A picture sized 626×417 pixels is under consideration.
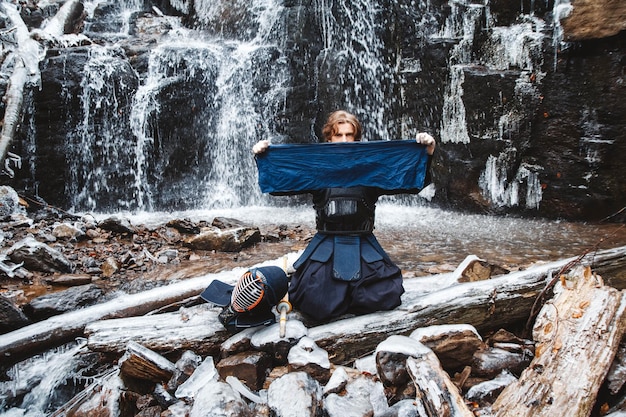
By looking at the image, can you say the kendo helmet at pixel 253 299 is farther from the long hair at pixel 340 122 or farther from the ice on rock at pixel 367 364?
the long hair at pixel 340 122

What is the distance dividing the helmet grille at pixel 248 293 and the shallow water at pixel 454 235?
9.79ft

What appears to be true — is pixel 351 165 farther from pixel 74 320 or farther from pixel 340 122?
pixel 74 320

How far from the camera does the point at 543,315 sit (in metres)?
2.54

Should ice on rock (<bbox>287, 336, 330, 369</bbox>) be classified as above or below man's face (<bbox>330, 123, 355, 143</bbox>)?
below

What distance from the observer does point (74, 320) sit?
3275 mm

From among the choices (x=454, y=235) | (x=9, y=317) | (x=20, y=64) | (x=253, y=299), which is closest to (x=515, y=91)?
(x=454, y=235)

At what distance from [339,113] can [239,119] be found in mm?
8370

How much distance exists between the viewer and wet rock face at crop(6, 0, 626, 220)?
7812 mm

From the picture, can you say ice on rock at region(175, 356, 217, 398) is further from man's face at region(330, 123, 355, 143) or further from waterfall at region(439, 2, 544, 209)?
waterfall at region(439, 2, 544, 209)

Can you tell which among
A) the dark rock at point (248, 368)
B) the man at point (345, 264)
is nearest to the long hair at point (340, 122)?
the man at point (345, 264)

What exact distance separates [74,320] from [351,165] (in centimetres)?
258

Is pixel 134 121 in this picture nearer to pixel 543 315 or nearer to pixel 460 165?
pixel 460 165

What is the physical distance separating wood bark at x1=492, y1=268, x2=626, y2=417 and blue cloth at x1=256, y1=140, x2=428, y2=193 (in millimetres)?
1235

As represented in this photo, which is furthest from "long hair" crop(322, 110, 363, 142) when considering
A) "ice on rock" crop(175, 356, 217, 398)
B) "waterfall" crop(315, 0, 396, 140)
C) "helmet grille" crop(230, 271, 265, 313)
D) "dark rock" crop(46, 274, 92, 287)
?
"waterfall" crop(315, 0, 396, 140)
